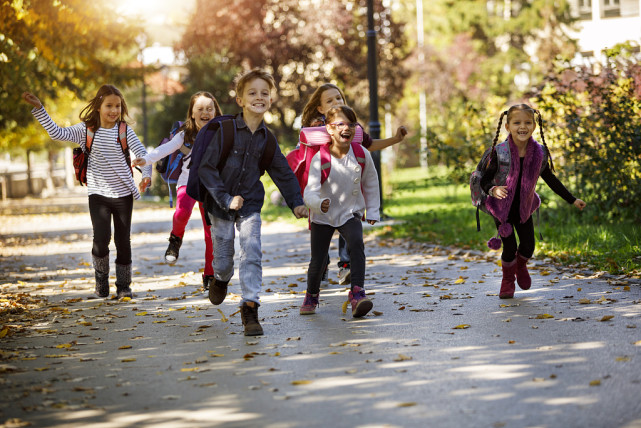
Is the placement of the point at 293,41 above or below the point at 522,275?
above

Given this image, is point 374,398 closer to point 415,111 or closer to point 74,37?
point 74,37

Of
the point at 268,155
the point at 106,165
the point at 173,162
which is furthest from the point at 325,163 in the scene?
the point at 106,165

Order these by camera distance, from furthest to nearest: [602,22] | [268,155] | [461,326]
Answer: [602,22]
[268,155]
[461,326]

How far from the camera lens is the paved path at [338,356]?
4.22 metres

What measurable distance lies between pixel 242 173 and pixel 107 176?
90.1 inches

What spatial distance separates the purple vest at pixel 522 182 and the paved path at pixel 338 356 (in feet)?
2.28

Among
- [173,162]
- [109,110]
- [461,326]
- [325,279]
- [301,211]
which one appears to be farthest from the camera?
[325,279]

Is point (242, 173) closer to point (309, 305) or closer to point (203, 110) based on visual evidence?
point (309, 305)

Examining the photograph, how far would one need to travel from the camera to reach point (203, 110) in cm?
830

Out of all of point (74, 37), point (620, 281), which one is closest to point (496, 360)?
point (620, 281)

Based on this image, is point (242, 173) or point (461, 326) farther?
point (242, 173)

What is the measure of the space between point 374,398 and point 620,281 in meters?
4.30

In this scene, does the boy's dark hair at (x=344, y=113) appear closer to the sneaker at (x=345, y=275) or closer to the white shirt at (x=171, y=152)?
the white shirt at (x=171, y=152)

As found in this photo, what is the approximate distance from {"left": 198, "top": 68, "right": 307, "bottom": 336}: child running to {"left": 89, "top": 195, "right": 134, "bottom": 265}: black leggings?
195 cm
